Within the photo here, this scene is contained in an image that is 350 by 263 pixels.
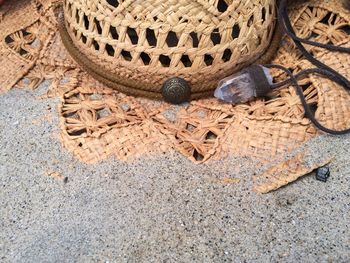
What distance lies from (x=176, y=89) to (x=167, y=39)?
5.0 inches

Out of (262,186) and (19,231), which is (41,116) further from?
(262,186)

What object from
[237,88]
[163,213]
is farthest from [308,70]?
[163,213]

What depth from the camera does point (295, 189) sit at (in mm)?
991

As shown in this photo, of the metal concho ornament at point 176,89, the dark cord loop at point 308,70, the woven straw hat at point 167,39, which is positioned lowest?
the dark cord loop at point 308,70

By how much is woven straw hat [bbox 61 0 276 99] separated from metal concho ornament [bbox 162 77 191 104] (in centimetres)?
2

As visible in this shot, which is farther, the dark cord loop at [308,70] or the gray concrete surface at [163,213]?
the dark cord loop at [308,70]

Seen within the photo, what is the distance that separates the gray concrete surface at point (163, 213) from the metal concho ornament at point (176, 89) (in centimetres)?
17

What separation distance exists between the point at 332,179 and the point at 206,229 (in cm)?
30

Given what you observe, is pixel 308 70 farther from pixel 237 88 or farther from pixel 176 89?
pixel 176 89

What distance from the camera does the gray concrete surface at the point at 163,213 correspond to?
91cm

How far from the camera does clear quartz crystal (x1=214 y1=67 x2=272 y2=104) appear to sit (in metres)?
1.15

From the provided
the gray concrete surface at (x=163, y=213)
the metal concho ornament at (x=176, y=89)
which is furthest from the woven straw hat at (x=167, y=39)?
the gray concrete surface at (x=163, y=213)

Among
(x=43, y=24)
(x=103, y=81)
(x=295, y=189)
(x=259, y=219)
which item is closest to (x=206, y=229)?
(x=259, y=219)

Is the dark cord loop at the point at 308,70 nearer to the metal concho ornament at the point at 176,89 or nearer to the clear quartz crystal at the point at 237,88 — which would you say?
the clear quartz crystal at the point at 237,88
